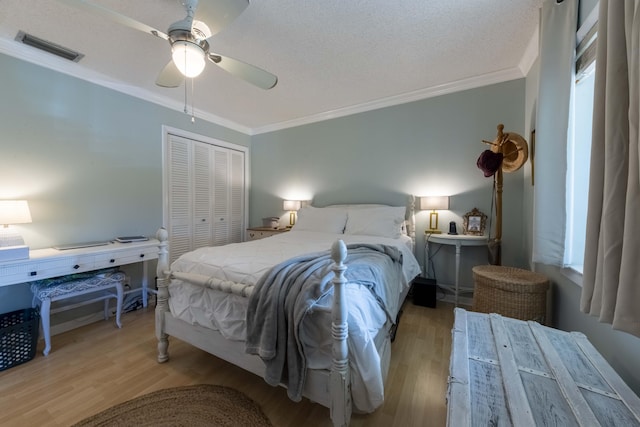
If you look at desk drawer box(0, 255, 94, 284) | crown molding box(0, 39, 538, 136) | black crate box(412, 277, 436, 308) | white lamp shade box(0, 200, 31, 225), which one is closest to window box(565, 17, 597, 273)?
crown molding box(0, 39, 538, 136)

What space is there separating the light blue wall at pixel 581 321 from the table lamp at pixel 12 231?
360 cm

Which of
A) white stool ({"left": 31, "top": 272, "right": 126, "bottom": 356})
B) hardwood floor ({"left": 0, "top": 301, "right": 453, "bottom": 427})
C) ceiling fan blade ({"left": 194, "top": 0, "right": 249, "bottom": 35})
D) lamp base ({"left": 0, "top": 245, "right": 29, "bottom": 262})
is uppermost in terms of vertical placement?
ceiling fan blade ({"left": 194, "top": 0, "right": 249, "bottom": 35})

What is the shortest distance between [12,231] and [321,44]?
2.94 m

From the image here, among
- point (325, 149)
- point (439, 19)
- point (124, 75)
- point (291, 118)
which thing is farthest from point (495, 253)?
point (124, 75)

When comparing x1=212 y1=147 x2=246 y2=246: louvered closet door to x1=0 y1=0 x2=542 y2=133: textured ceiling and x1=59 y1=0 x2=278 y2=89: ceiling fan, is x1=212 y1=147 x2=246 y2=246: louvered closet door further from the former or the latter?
x1=59 y1=0 x2=278 y2=89: ceiling fan

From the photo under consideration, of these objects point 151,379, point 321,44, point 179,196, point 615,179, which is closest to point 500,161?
point 615,179

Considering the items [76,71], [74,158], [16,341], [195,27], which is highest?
[76,71]

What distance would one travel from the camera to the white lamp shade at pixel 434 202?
273 cm

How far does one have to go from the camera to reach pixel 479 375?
0.80 m

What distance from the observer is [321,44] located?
2084 millimetres

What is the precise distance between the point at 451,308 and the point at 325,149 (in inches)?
104

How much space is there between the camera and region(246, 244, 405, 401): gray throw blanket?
117cm

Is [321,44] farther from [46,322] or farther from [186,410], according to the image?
[46,322]

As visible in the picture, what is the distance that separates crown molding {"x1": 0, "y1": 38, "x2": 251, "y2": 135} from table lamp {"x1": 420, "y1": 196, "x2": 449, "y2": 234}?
334cm
